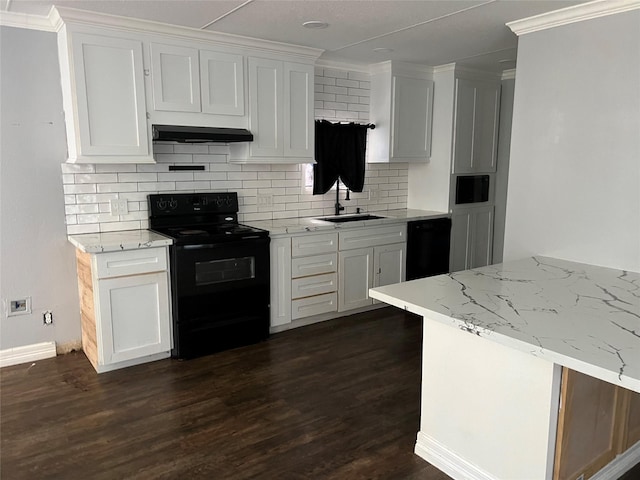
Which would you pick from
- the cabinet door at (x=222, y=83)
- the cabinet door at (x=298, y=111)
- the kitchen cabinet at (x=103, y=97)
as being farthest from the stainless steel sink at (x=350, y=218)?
the kitchen cabinet at (x=103, y=97)

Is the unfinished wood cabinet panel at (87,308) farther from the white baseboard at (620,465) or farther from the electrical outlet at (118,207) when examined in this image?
the white baseboard at (620,465)

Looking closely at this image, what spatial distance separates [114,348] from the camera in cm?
333

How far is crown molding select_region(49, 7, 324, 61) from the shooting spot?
123 inches

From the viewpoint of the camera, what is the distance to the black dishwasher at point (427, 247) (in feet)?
16.1

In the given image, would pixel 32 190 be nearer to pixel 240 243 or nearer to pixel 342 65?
pixel 240 243

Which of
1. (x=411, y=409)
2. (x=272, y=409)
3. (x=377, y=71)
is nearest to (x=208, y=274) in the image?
(x=272, y=409)

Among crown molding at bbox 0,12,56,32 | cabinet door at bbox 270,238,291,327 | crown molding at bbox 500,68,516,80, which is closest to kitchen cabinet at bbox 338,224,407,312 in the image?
cabinet door at bbox 270,238,291,327

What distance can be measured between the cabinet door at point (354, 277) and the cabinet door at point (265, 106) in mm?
1129

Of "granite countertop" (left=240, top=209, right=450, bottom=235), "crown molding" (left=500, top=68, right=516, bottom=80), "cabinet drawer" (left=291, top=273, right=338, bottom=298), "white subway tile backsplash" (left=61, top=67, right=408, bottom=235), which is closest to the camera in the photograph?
"white subway tile backsplash" (left=61, top=67, right=408, bottom=235)

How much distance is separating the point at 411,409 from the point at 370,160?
2821 millimetres

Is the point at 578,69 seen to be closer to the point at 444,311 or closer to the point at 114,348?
the point at 444,311

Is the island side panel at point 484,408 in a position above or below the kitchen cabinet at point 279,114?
below

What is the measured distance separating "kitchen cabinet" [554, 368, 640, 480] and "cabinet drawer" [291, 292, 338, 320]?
2.50 meters

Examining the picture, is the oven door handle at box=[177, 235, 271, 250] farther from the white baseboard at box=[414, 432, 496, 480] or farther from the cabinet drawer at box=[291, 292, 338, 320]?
the white baseboard at box=[414, 432, 496, 480]
